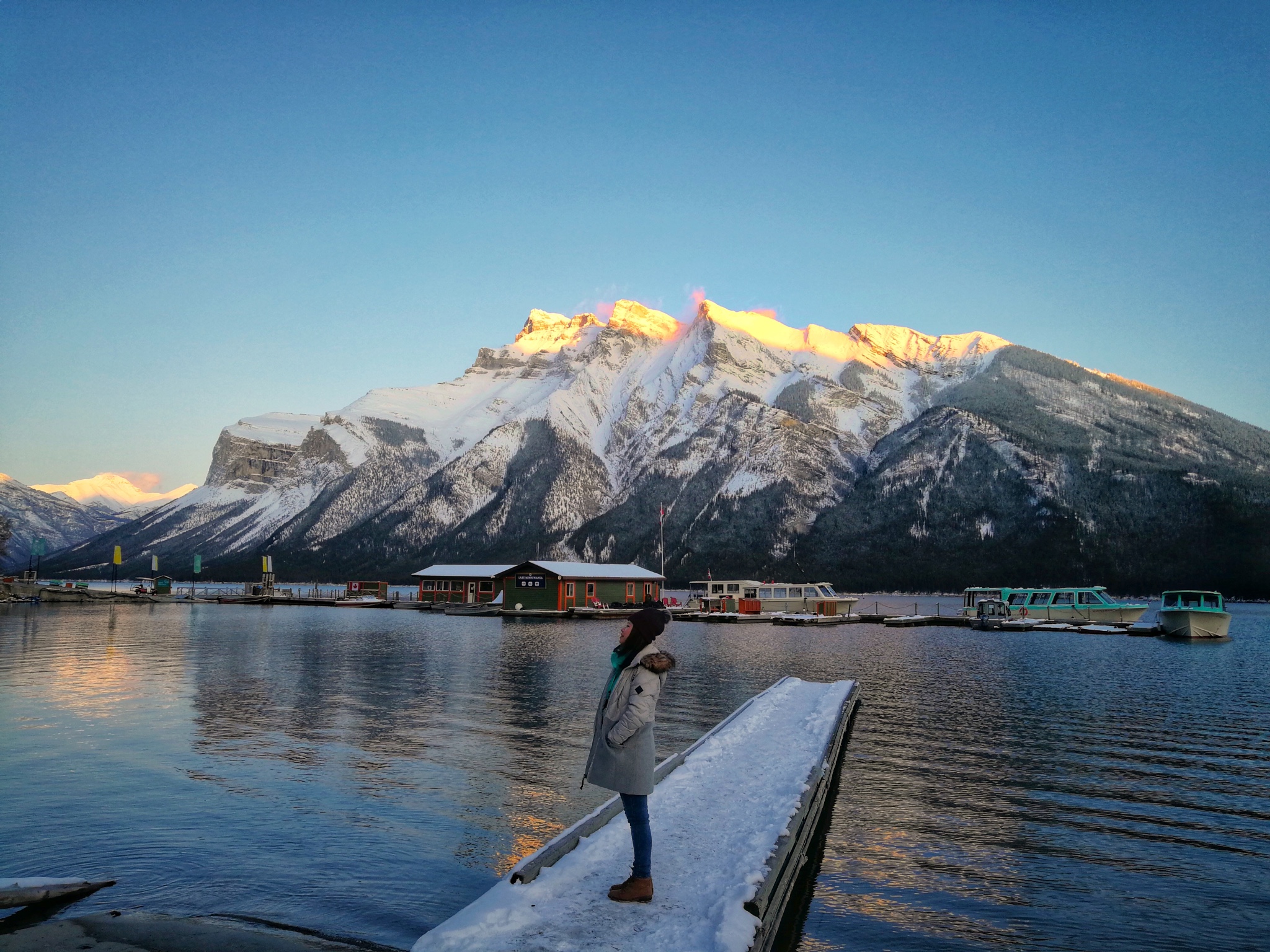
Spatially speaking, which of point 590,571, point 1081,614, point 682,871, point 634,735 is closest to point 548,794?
point 682,871

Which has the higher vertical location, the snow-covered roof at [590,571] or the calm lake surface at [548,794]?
the snow-covered roof at [590,571]

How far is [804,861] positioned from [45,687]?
3404 centimetres

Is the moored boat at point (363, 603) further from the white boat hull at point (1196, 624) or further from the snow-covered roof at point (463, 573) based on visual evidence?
the white boat hull at point (1196, 624)

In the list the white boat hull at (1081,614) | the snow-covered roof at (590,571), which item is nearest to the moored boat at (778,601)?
the snow-covered roof at (590,571)

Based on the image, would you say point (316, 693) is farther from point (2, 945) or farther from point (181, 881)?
point (2, 945)

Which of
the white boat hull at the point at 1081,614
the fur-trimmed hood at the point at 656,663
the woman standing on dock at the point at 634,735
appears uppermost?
the fur-trimmed hood at the point at 656,663

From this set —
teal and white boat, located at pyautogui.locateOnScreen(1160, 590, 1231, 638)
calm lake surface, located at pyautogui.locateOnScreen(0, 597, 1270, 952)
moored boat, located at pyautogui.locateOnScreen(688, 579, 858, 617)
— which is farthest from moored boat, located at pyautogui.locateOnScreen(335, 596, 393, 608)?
teal and white boat, located at pyautogui.locateOnScreen(1160, 590, 1231, 638)

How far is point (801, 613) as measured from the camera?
97.0 metres

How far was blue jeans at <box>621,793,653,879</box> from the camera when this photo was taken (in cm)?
1006

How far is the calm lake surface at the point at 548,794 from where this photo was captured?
1223cm

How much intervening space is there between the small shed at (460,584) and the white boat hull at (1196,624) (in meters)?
75.0

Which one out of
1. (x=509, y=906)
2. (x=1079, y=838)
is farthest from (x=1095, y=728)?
(x=509, y=906)

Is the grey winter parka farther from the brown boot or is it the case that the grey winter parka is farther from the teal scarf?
the brown boot

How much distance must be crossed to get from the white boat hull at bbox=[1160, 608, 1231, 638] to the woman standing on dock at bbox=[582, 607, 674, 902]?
79.6 metres
